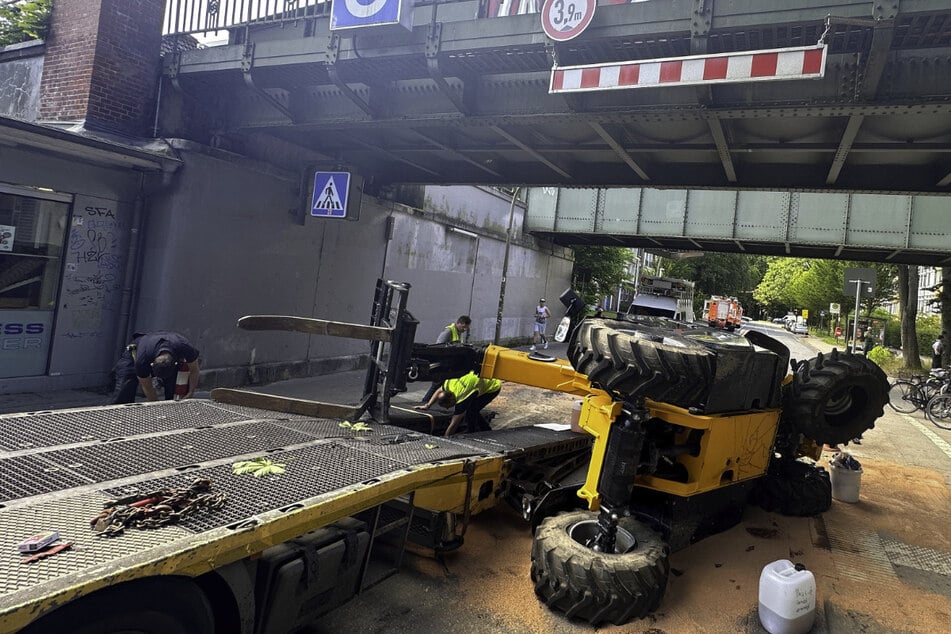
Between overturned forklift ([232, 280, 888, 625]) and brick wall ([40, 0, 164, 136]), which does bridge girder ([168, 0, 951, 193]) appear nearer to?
brick wall ([40, 0, 164, 136])

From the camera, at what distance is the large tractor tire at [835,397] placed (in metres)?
4.93

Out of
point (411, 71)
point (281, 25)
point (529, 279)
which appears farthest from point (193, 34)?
point (529, 279)

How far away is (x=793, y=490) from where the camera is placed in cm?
539

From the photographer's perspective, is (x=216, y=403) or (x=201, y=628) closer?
(x=201, y=628)

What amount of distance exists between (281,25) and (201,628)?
25.1ft

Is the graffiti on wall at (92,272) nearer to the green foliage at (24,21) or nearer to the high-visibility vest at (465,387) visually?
the green foliage at (24,21)

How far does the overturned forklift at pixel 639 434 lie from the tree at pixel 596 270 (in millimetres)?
21746

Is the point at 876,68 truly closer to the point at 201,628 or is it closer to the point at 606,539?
the point at 606,539

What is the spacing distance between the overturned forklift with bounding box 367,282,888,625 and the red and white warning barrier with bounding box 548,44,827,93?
2286mm

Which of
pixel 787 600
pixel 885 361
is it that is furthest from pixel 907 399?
pixel 787 600

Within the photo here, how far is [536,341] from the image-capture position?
2225 cm

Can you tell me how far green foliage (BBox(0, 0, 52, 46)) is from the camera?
349 inches

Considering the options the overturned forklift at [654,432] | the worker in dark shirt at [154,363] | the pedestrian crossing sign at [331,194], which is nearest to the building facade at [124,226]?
the pedestrian crossing sign at [331,194]

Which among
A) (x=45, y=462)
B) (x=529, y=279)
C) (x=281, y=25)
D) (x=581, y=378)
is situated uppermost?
(x=281, y=25)
